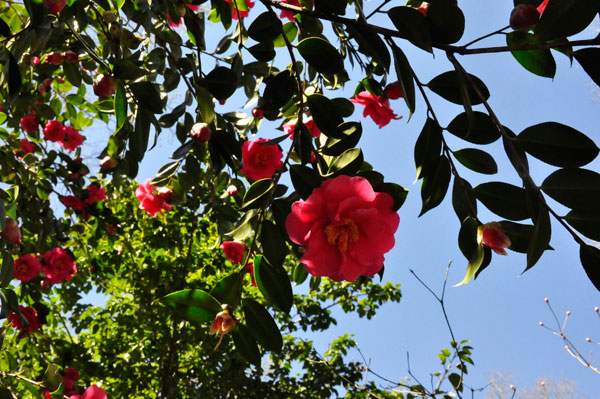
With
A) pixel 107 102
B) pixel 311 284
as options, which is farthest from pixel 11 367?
pixel 311 284

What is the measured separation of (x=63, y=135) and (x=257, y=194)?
1944 millimetres

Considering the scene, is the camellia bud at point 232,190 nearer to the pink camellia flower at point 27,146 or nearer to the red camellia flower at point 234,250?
the red camellia flower at point 234,250

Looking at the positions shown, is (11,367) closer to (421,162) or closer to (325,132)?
(325,132)

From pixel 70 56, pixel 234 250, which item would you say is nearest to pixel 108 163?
pixel 70 56

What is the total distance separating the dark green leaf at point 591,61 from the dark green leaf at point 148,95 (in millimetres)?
599

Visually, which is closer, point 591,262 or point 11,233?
point 591,262

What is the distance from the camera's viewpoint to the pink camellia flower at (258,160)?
3.39 feet

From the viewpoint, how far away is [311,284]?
3.94 ft

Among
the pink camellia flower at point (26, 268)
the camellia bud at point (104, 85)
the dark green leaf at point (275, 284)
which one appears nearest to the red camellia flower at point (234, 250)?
the camellia bud at point (104, 85)

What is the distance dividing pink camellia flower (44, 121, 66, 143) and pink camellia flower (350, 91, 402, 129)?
5.42 ft

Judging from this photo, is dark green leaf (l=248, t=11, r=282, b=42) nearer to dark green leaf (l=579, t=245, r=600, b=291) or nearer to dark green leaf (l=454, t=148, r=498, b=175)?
dark green leaf (l=454, t=148, r=498, b=175)

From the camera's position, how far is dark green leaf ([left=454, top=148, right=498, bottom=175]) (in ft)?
2.31

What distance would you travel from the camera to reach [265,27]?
32.7 inches

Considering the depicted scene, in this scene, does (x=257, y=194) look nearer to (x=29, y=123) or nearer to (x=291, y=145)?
(x=291, y=145)
